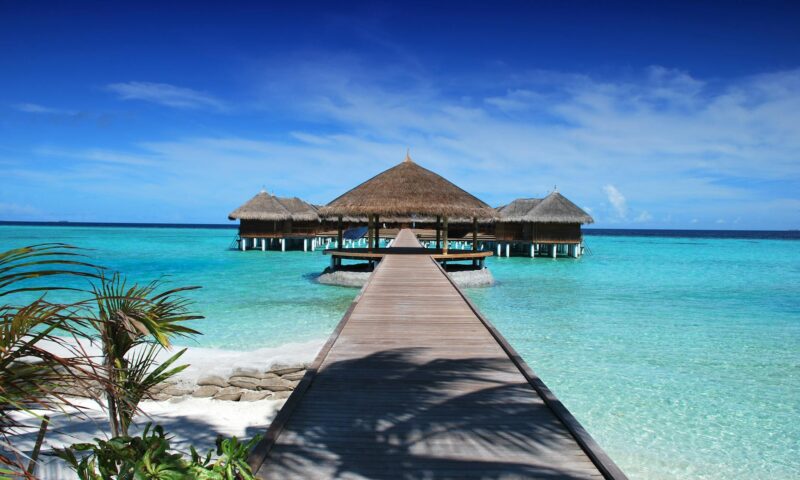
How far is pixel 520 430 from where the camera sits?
3191 mm

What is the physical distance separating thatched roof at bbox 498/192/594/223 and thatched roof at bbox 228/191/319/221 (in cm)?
1182

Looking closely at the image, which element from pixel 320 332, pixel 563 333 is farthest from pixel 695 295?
pixel 320 332

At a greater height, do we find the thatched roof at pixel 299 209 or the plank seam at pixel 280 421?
the thatched roof at pixel 299 209

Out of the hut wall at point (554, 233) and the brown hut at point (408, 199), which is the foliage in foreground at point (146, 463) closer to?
the brown hut at point (408, 199)

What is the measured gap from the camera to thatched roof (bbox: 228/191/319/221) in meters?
29.3

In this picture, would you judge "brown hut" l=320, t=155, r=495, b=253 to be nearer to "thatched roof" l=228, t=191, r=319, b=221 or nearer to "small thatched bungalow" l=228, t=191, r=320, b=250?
"thatched roof" l=228, t=191, r=319, b=221

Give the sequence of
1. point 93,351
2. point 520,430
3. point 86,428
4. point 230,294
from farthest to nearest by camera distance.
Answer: point 230,294, point 93,351, point 86,428, point 520,430

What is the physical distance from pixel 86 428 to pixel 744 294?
1694 cm

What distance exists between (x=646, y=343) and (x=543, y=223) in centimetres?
1926

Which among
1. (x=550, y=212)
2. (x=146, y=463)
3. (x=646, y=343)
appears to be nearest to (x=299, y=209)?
(x=550, y=212)

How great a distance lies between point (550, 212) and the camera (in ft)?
87.3

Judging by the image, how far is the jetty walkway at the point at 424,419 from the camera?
275 centimetres

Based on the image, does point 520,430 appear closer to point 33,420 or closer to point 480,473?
point 480,473

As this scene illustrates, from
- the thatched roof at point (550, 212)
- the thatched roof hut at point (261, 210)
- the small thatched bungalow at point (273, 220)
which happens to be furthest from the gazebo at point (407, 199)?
the small thatched bungalow at point (273, 220)
